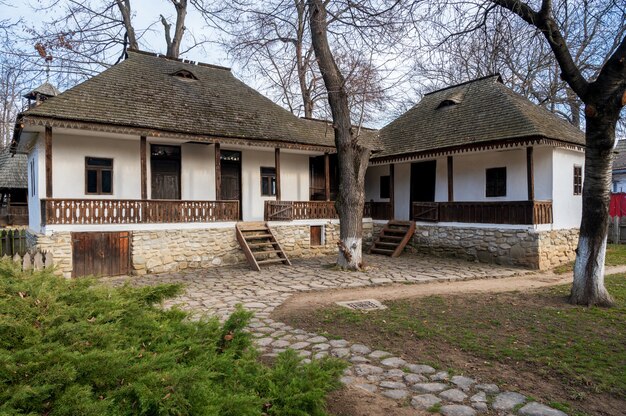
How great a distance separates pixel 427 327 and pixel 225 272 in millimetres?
6813

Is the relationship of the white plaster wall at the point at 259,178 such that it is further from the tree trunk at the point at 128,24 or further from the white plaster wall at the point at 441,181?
the tree trunk at the point at 128,24

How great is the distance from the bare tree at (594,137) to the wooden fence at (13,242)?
1562 centimetres

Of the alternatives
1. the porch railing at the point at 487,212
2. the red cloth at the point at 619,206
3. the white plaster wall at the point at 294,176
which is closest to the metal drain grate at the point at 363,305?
the porch railing at the point at 487,212

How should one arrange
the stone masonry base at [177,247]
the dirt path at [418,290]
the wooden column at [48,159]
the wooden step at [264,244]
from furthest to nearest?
the wooden step at [264,244]
the wooden column at [48,159]
the stone masonry base at [177,247]
the dirt path at [418,290]

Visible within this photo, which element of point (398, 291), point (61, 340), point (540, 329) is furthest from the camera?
point (398, 291)

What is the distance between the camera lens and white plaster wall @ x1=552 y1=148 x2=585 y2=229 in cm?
1330

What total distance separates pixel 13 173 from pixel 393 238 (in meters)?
22.7

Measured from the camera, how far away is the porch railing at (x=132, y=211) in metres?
10.4

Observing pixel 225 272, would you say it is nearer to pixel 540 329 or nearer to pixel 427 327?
pixel 427 327

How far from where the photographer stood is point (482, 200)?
48.2 ft

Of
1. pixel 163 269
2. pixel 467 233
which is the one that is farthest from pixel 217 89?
pixel 467 233

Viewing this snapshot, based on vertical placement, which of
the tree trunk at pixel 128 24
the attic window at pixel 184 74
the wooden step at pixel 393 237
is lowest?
the wooden step at pixel 393 237

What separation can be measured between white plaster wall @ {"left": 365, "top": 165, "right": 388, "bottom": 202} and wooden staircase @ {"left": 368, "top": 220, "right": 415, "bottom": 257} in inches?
83.1

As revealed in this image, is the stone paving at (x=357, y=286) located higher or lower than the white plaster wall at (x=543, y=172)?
lower
